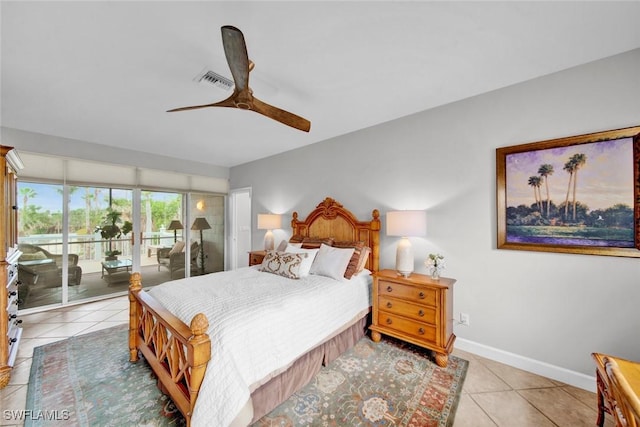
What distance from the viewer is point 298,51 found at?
5.90ft

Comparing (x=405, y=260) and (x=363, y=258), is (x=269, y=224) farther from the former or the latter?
(x=405, y=260)

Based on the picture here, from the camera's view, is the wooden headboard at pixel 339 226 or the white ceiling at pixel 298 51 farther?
the wooden headboard at pixel 339 226

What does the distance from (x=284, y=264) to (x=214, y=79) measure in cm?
199

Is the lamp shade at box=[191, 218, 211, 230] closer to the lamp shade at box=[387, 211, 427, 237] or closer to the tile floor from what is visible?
the tile floor

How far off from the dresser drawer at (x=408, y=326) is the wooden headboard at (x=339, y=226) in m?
0.64

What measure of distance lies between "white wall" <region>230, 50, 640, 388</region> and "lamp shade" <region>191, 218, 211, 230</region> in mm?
3530

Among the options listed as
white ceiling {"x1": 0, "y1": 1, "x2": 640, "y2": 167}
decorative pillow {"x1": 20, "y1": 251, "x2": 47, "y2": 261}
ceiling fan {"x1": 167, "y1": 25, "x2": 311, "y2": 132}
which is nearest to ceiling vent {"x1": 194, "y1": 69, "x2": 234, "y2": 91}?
white ceiling {"x1": 0, "y1": 1, "x2": 640, "y2": 167}

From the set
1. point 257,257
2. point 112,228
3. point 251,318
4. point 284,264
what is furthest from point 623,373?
point 112,228

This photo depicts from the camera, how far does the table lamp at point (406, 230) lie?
98.4 inches

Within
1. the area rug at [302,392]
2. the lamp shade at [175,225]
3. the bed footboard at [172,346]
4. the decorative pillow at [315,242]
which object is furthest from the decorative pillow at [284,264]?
the lamp shade at [175,225]

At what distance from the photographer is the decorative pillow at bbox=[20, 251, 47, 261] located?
3389 millimetres

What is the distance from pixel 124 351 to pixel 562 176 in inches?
174

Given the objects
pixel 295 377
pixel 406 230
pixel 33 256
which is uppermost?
pixel 406 230

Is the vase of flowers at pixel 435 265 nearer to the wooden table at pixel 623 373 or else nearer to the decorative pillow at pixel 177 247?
the wooden table at pixel 623 373
